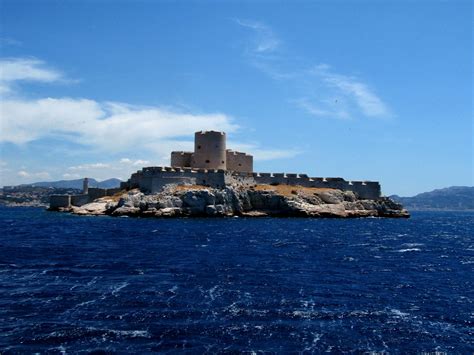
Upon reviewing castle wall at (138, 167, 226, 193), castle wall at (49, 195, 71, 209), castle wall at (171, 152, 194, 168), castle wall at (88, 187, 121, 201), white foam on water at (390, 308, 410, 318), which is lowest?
white foam on water at (390, 308, 410, 318)

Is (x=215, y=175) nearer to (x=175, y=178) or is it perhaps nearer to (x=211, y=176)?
(x=211, y=176)

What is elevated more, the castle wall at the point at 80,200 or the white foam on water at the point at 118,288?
the castle wall at the point at 80,200

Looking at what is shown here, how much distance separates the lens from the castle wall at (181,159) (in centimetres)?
9238

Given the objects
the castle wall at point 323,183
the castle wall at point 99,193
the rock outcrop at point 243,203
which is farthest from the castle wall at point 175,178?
the castle wall at point 99,193

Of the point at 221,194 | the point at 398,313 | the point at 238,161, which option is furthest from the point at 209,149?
the point at 398,313

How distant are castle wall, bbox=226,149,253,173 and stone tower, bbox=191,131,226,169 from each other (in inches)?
204

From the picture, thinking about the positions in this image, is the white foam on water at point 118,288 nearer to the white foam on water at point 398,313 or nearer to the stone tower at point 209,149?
the white foam on water at point 398,313

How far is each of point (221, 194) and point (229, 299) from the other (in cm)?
5482

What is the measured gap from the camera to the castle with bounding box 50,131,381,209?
252 ft

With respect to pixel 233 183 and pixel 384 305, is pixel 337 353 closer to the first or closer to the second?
pixel 384 305

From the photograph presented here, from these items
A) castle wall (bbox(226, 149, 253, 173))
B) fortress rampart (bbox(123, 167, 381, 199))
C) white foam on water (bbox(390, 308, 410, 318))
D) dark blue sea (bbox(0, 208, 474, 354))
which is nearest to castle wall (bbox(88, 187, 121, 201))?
fortress rampart (bbox(123, 167, 381, 199))

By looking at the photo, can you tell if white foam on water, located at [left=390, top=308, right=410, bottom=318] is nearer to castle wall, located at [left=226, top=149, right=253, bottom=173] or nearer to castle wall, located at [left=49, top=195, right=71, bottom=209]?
castle wall, located at [left=226, top=149, right=253, bottom=173]

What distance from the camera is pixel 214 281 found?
25.0 m

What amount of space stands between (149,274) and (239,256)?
8.92m
